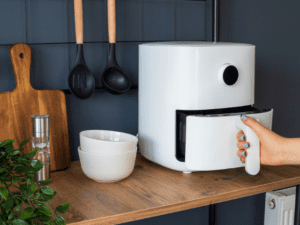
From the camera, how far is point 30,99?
3.40 ft

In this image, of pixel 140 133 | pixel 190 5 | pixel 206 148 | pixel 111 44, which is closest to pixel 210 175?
pixel 206 148

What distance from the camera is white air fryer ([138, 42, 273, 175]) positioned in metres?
0.92

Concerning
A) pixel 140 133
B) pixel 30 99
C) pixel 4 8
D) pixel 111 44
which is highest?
pixel 4 8

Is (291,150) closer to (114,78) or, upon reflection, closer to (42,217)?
(114,78)

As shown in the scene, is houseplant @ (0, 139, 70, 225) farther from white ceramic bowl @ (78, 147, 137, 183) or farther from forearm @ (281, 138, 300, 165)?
→ forearm @ (281, 138, 300, 165)

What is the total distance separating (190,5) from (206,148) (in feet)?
2.08

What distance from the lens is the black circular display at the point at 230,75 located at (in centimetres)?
95

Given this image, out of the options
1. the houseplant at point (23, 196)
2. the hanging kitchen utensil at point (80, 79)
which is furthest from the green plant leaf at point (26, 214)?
the hanging kitchen utensil at point (80, 79)

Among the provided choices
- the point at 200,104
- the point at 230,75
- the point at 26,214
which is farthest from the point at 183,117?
the point at 26,214

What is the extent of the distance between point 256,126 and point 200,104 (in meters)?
0.15

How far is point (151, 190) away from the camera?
3.00 feet

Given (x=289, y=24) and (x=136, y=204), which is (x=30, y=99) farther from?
(x=289, y=24)

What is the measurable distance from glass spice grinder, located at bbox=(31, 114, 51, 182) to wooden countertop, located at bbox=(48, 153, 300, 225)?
1.8 inches

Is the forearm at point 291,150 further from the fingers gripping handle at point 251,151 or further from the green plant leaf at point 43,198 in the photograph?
the green plant leaf at point 43,198
